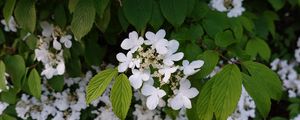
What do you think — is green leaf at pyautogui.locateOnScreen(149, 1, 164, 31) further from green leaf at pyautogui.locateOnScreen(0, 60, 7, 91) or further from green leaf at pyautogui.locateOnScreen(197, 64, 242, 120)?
green leaf at pyautogui.locateOnScreen(0, 60, 7, 91)

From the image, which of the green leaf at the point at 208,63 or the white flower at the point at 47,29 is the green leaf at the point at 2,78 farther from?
the green leaf at the point at 208,63

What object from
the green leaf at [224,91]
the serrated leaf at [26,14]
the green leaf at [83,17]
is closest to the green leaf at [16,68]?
the serrated leaf at [26,14]

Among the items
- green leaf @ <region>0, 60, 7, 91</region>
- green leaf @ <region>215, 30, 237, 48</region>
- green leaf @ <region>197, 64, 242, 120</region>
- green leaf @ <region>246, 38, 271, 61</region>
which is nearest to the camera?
green leaf @ <region>197, 64, 242, 120</region>

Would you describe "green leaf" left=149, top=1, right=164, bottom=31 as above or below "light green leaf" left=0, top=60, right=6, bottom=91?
below

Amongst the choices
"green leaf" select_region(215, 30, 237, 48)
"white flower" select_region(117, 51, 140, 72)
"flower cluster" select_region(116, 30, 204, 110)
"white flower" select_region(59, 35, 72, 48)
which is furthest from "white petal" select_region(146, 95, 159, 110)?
"white flower" select_region(59, 35, 72, 48)

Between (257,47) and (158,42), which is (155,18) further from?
(257,47)

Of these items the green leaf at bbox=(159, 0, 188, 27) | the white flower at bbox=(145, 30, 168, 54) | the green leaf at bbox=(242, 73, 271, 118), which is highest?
the green leaf at bbox=(159, 0, 188, 27)

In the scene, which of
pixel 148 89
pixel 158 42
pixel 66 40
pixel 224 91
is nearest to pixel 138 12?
pixel 158 42
